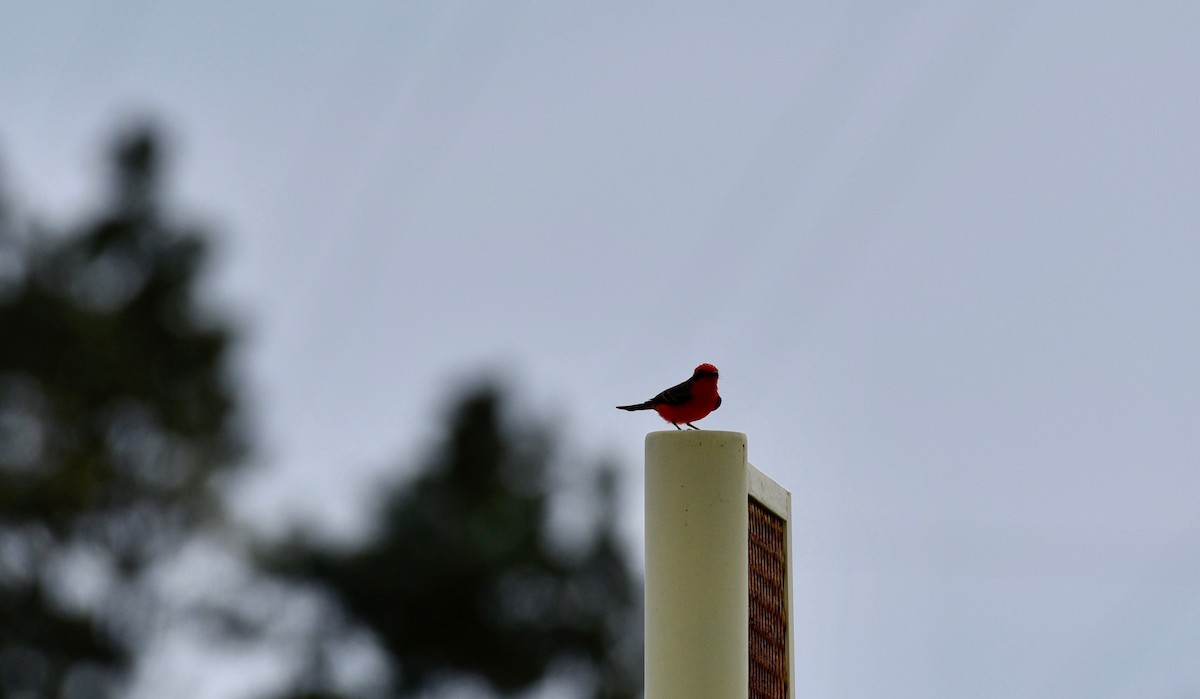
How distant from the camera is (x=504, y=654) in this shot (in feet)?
128

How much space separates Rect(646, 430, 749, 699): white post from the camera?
6.70 metres

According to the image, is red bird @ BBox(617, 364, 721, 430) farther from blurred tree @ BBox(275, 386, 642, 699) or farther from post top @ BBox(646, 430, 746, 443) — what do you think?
blurred tree @ BBox(275, 386, 642, 699)

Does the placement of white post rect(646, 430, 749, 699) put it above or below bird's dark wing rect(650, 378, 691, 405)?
Answer: below

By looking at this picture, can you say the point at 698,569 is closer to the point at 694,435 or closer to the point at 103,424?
the point at 694,435

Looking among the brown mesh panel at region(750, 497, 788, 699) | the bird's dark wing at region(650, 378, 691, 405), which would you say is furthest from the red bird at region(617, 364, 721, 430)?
the brown mesh panel at region(750, 497, 788, 699)

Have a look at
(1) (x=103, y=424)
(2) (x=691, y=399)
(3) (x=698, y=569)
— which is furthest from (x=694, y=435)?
(1) (x=103, y=424)

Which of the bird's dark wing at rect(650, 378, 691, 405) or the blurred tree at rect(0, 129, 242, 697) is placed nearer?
the bird's dark wing at rect(650, 378, 691, 405)

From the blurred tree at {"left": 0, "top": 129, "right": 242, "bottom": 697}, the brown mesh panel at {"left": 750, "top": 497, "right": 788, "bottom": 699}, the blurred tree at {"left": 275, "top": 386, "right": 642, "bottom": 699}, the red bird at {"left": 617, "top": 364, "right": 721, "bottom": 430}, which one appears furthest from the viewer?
the blurred tree at {"left": 275, "top": 386, "right": 642, "bottom": 699}

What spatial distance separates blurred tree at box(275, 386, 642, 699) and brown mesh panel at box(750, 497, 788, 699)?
3003cm

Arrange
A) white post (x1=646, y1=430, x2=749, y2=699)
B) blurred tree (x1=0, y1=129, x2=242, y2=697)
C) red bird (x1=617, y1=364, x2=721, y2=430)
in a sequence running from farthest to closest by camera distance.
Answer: blurred tree (x1=0, y1=129, x2=242, y2=697), red bird (x1=617, y1=364, x2=721, y2=430), white post (x1=646, y1=430, x2=749, y2=699)

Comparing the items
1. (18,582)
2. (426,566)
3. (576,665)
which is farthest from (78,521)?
(576,665)

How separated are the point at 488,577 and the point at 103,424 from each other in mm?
9193

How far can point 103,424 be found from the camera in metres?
34.8

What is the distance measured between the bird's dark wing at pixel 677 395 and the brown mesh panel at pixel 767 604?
1600mm
